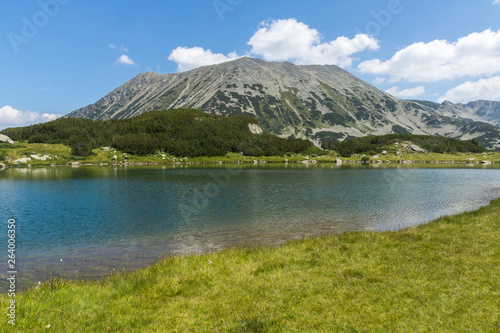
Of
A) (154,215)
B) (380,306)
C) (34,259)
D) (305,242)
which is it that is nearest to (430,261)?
(380,306)

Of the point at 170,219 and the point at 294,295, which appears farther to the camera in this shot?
the point at 170,219

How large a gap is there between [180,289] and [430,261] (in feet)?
49.2

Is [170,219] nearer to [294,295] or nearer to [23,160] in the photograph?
[294,295]

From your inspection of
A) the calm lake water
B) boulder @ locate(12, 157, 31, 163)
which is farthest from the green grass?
boulder @ locate(12, 157, 31, 163)

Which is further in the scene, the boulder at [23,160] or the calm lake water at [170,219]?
the boulder at [23,160]

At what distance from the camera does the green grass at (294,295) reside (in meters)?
10.3

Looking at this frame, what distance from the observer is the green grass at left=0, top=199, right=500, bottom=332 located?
10.3m

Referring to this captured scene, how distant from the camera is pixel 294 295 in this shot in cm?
1275

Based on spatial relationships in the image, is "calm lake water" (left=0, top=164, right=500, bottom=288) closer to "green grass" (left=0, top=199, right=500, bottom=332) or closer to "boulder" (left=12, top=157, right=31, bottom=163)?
"green grass" (left=0, top=199, right=500, bottom=332)

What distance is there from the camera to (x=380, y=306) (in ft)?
37.0

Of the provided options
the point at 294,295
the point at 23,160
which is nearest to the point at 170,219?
the point at 294,295

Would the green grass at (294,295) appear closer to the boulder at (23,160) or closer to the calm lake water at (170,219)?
the calm lake water at (170,219)

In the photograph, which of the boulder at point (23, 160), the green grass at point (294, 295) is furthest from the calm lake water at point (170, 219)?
the boulder at point (23, 160)

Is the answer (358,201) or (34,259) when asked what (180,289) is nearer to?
(34,259)
